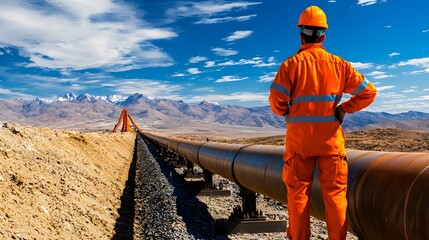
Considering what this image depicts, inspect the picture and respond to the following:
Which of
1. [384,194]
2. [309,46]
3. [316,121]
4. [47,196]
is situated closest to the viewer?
[384,194]

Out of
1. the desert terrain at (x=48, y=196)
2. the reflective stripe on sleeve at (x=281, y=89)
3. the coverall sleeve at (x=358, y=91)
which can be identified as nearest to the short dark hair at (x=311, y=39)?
the coverall sleeve at (x=358, y=91)

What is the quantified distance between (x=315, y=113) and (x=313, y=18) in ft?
3.11

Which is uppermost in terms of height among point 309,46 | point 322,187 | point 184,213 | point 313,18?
point 313,18

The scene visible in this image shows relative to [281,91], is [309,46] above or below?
above

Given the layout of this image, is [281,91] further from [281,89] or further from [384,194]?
[384,194]

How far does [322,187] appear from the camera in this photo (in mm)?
3871

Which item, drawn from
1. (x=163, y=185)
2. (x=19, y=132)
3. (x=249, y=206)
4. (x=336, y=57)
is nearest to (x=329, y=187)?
(x=336, y=57)

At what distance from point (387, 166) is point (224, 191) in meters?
8.29

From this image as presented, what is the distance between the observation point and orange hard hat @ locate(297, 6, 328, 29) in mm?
4023

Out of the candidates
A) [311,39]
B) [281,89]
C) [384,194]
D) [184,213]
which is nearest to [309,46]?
[311,39]

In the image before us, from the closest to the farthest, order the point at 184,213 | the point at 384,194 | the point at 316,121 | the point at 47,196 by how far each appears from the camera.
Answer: the point at 384,194
the point at 316,121
the point at 47,196
the point at 184,213

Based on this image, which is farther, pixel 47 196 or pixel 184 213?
pixel 184 213

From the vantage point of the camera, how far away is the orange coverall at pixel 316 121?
12.4 feet

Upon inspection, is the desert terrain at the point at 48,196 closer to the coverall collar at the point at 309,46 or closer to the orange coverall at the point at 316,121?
the orange coverall at the point at 316,121
